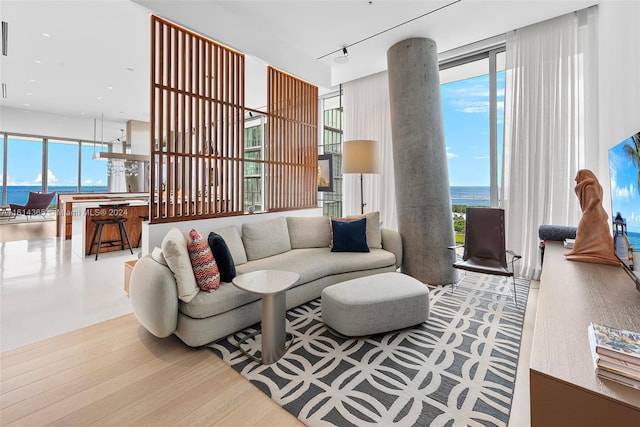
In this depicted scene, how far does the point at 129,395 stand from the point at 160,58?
9.78ft

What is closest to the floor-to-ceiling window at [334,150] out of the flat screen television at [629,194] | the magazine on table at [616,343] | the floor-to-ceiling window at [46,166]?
the flat screen television at [629,194]

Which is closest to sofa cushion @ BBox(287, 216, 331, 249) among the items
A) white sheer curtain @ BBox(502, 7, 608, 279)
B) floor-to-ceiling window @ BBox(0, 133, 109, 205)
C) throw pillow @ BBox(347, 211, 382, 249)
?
throw pillow @ BBox(347, 211, 382, 249)

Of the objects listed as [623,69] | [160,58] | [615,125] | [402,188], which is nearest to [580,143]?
[615,125]

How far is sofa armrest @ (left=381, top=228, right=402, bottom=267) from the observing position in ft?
12.2

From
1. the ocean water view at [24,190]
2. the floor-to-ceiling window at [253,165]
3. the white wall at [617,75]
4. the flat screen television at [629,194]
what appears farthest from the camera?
Answer: the ocean water view at [24,190]

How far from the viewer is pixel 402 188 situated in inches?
153

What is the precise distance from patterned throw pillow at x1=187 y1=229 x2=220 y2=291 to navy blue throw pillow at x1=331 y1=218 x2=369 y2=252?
1.63m

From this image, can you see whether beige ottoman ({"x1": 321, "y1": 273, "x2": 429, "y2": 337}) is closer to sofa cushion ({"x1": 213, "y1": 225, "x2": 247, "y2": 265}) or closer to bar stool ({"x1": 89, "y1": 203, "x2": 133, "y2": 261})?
sofa cushion ({"x1": 213, "y1": 225, "x2": 247, "y2": 265})

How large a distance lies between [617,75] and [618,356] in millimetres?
2660

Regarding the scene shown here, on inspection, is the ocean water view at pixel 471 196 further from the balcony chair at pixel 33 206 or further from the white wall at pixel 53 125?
the balcony chair at pixel 33 206

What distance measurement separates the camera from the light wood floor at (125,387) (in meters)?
1.57

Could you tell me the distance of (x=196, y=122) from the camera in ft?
11.0

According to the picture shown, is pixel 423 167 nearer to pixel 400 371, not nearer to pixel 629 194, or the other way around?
pixel 629 194

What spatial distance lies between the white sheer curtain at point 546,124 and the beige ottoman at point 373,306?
2224 millimetres
